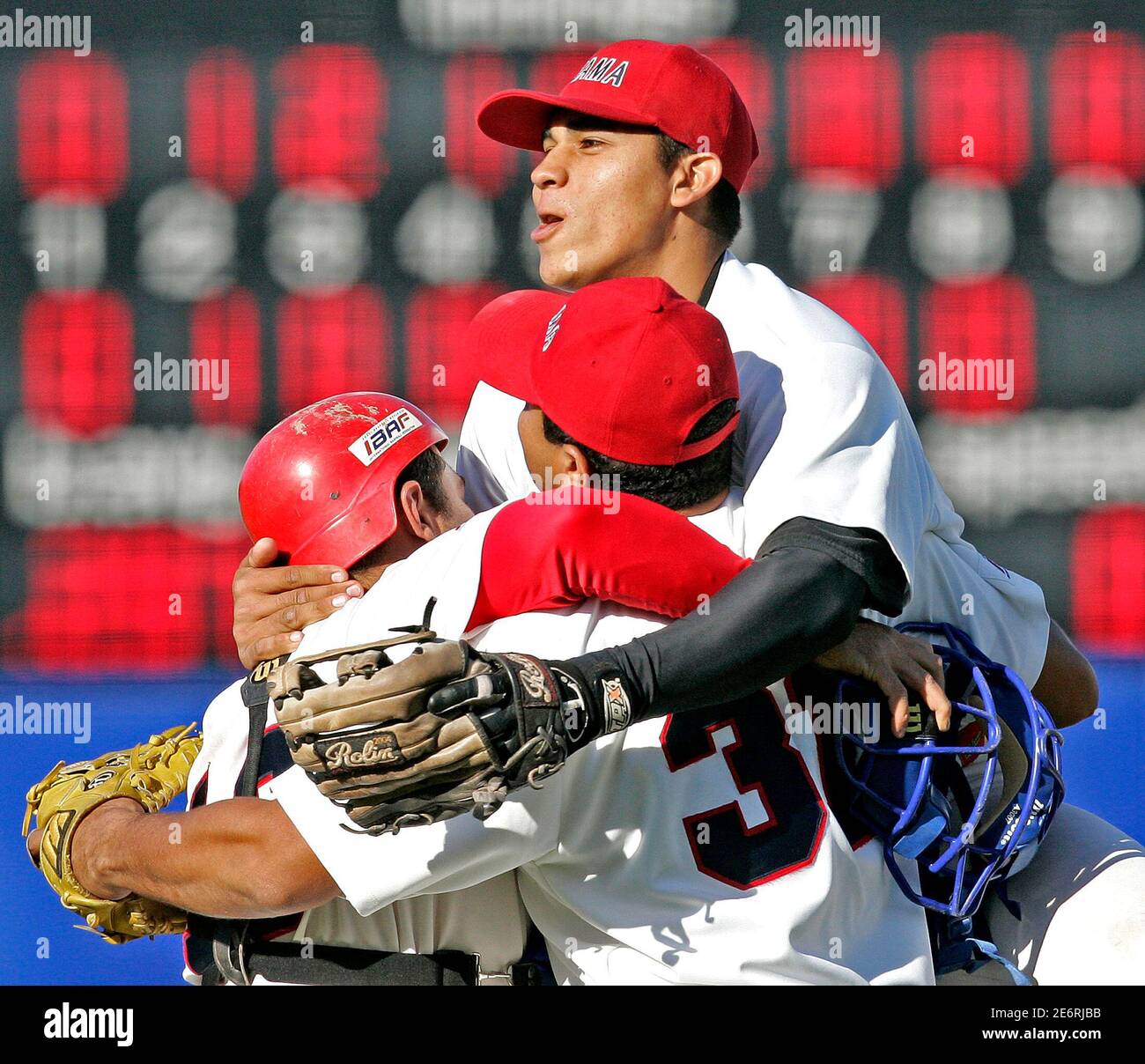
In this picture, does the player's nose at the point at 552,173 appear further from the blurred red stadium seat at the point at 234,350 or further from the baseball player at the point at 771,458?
the blurred red stadium seat at the point at 234,350

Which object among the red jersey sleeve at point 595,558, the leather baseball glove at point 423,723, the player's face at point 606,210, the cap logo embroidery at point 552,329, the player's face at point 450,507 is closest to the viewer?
the leather baseball glove at point 423,723

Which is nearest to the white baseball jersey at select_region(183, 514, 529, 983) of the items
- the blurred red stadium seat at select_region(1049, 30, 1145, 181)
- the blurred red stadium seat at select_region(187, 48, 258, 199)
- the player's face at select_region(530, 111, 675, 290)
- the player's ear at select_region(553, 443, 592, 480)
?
the player's ear at select_region(553, 443, 592, 480)

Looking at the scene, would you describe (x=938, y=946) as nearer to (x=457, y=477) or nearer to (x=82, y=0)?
(x=457, y=477)

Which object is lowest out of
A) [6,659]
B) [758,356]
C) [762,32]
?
[6,659]

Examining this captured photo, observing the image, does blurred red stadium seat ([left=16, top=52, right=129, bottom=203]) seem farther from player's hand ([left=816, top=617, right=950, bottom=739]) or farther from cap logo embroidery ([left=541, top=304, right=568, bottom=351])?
player's hand ([left=816, top=617, right=950, bottom=739])

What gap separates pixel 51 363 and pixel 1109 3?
10.4ft

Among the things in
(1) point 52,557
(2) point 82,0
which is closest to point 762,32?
(2) point 82,0

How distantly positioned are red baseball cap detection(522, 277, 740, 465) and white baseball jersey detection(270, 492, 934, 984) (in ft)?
0.57

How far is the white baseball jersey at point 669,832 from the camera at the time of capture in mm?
1612

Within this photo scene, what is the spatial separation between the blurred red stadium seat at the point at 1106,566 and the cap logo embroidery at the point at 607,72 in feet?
8.79

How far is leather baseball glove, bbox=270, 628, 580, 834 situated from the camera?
1426 millimetres

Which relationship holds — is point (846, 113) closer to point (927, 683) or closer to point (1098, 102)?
point (1098, 102)

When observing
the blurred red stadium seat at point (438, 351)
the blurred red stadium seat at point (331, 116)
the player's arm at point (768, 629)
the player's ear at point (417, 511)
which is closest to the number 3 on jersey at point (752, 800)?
the player's arm at point (768, 629)

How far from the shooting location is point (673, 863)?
5.40ft
